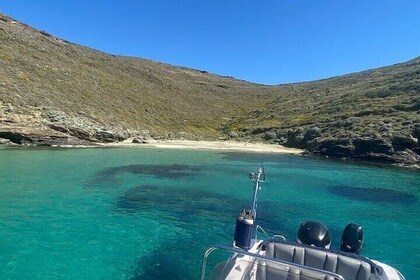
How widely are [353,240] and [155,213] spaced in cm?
1140

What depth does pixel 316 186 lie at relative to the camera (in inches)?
1308

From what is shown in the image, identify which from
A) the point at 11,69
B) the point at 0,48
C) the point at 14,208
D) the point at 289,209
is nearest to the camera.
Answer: the point at 14,208

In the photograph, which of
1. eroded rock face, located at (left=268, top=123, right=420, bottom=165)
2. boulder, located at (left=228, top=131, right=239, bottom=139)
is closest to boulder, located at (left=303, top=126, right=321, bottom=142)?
eroded rock face, located at (left=268, top=123, right=420, bottom=165)

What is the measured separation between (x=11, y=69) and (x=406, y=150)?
239 ft

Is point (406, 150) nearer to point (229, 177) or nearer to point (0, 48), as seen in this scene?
point (229, 177)

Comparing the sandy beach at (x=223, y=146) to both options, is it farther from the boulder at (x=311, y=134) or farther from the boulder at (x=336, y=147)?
the boulder at (x=336, y=147)

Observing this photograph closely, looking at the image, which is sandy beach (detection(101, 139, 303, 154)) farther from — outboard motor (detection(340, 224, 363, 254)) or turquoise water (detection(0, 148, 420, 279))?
outboard motor (detection(340, 224, 363, 254))

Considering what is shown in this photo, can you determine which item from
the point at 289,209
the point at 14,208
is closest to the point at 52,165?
the point at 14,208

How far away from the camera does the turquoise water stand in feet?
44.1

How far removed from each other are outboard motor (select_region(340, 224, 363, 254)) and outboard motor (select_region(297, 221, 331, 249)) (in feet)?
3.12

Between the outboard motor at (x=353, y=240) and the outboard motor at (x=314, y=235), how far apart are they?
95 cm

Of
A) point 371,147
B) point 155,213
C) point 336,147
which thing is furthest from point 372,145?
point 155,213

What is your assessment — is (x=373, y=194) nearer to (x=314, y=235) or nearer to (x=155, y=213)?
(x=155, y=213)

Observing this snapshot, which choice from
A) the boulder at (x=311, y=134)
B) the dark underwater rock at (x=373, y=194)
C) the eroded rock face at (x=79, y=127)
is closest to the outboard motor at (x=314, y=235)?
the dark underwater rock at (x=373, y=194)
